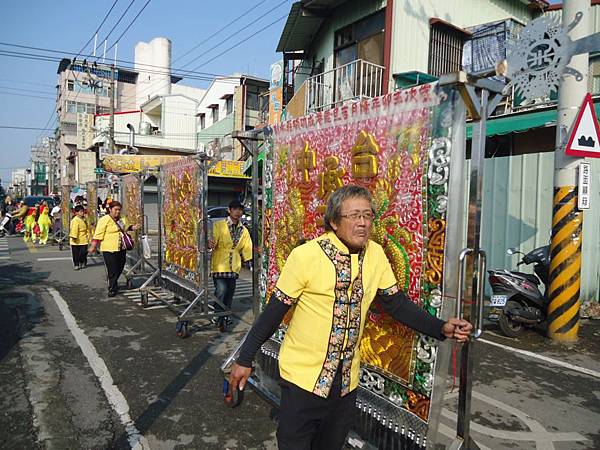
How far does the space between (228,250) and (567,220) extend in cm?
452

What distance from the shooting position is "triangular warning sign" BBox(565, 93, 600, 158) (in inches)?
201

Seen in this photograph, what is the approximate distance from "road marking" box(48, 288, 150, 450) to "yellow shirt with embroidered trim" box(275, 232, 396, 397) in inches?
69.5

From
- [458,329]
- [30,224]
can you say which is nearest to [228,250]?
[458,329]

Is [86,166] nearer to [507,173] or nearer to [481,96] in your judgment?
[507,173]

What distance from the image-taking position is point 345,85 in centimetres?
1285

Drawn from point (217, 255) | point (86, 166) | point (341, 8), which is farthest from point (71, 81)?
point (217, 255)

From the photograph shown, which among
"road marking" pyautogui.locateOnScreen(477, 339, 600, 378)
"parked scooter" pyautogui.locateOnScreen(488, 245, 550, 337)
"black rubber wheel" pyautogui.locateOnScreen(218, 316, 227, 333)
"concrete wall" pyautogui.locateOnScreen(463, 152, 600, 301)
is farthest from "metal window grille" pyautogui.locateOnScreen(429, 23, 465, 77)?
"black rubber wheel" pyautogui.locateOnScreen(218, 316, 227, 333)

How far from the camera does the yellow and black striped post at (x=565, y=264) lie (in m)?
5.70

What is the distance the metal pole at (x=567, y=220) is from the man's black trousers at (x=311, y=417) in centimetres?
471

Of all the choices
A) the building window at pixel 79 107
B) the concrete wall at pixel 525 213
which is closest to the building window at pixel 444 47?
the concrete wall at pixel 525 213

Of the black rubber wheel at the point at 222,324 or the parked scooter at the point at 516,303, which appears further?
the black rubber wheel at the point at 222,324

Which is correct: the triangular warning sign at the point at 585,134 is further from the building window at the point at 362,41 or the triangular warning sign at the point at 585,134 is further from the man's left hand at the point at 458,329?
the building window at the point at 362,41

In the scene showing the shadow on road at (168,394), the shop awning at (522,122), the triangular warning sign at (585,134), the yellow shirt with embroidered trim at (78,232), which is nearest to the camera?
the shadow on road at (168,394)

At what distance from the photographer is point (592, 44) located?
310 centimetres
